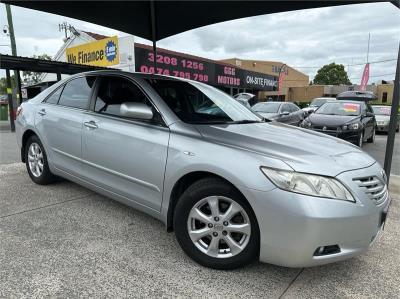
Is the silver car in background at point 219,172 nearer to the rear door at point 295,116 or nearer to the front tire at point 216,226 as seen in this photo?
the front tire at point 216,226

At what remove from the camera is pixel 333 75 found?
268 feet

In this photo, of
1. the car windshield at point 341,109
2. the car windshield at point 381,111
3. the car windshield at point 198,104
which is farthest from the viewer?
the car windshield at point 381,111

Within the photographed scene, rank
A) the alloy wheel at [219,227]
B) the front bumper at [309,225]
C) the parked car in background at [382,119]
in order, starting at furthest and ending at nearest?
the parked car in background at [382,119] < the alloy wheel at [219,227] < the front bumper at [309,225]

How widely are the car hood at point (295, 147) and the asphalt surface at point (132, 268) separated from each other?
0.92 meters

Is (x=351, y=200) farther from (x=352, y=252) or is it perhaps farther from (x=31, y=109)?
(x=31, y=109)

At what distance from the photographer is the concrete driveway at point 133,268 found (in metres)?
2.47

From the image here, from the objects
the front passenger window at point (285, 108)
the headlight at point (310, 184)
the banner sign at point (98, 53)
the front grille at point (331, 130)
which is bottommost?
the front grille at point (331, 130)

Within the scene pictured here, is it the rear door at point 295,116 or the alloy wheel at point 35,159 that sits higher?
the alloy wheel at point 35,159

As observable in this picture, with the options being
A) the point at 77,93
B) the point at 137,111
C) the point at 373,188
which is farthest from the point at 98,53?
the point at 373,188

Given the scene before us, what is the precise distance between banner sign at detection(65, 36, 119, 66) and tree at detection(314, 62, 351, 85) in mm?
72512

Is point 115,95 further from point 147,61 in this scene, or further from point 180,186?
point 147,61

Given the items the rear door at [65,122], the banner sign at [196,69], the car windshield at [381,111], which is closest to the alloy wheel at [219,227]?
the rear door at [65,122]

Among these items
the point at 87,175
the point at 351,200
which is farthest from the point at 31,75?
the point at 351,200

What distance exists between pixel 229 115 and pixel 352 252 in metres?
1.78
